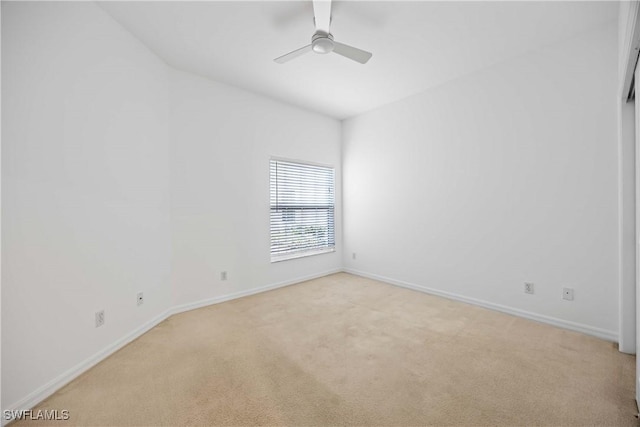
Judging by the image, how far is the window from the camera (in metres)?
3.95

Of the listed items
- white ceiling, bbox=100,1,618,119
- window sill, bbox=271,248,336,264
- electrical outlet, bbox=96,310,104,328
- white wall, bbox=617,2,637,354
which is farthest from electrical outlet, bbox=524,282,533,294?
electrical outlet, bbox=96,310,104,328

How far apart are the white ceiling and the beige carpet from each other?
273cm

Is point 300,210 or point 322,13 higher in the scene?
point 322,13

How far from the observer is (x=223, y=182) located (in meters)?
3.37

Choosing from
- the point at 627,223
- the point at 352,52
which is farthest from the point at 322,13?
the point at 627,223

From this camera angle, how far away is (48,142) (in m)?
1.73

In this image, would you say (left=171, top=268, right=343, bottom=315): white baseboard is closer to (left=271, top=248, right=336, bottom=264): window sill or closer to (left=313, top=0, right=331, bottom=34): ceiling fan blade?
(left=271, top=248, right=336, bottom=264): window sill

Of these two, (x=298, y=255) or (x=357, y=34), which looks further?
(x=298, y=255)

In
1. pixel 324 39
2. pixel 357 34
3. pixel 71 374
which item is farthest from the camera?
pixel 357 34

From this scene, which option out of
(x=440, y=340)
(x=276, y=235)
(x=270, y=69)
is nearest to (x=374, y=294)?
(x=440, y=340)

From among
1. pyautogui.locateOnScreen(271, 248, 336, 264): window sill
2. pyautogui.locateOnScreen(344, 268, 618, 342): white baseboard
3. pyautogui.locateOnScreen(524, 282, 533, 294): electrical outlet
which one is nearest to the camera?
pyautogui.locateOnScreen(344, 268, 618, 342): white baseboard

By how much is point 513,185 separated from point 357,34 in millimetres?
2224

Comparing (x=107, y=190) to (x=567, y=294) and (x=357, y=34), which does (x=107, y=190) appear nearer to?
(x=357, y=34)

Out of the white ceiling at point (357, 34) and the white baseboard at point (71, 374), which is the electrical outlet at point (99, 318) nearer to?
the white baseboard at point (71, 374)
